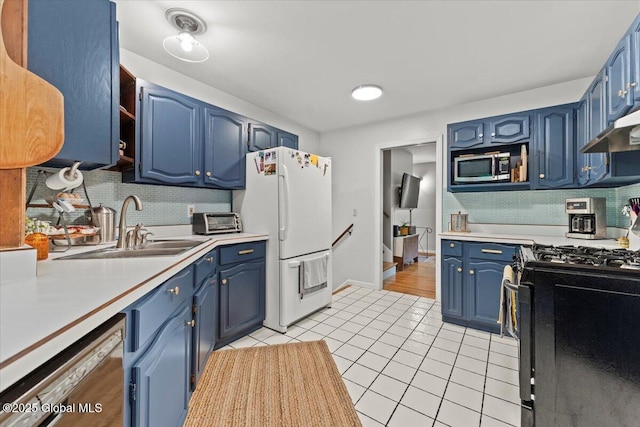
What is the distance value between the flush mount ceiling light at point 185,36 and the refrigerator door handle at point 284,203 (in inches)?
41.0

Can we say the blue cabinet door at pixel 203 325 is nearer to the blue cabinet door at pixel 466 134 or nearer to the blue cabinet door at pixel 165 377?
the blue cabinet door at pixel 165 377

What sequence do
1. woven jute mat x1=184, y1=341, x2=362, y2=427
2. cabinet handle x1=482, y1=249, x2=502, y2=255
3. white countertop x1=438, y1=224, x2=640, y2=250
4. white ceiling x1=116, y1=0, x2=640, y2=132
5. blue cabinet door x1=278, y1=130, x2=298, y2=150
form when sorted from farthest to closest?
1. blue cabinet door x1=278, y1=130, x2=298, y2=150
2. cabinet handle x1=482, y1=249, x2=502, y2=255
3. white countertop x1=438, y1=224, x2=640, y2=250
4. white ceiling x1=116, y1=0, x2=640, y2=132
5. woven jute mat x1=184, y1=341, x2=362, y2=427

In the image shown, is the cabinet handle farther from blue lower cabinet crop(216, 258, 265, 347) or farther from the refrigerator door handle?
blue lower cabinet crop(216, 258, 265, 347)

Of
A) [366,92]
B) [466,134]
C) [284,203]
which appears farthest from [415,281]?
[366,92]

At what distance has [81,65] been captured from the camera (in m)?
1.24

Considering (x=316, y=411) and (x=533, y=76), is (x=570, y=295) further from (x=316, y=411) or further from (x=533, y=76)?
(x=533, y=76)

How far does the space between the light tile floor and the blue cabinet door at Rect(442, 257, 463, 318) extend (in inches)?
6.1

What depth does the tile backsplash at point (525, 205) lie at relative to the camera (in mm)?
2375

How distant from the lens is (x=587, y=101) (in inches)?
Answer: 84.1

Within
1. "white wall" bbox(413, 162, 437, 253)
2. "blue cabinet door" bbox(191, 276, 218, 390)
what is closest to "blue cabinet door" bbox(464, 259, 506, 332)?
"blue cabinet door" bbox(191, 276, 218, 390)

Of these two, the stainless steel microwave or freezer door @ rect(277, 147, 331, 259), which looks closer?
freezer door @ rect(277, 147, 331, 259)

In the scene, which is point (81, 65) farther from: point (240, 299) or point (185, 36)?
point (240, 299)

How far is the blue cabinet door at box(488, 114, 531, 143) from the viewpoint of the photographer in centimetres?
256

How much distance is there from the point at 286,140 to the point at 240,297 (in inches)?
75.0
